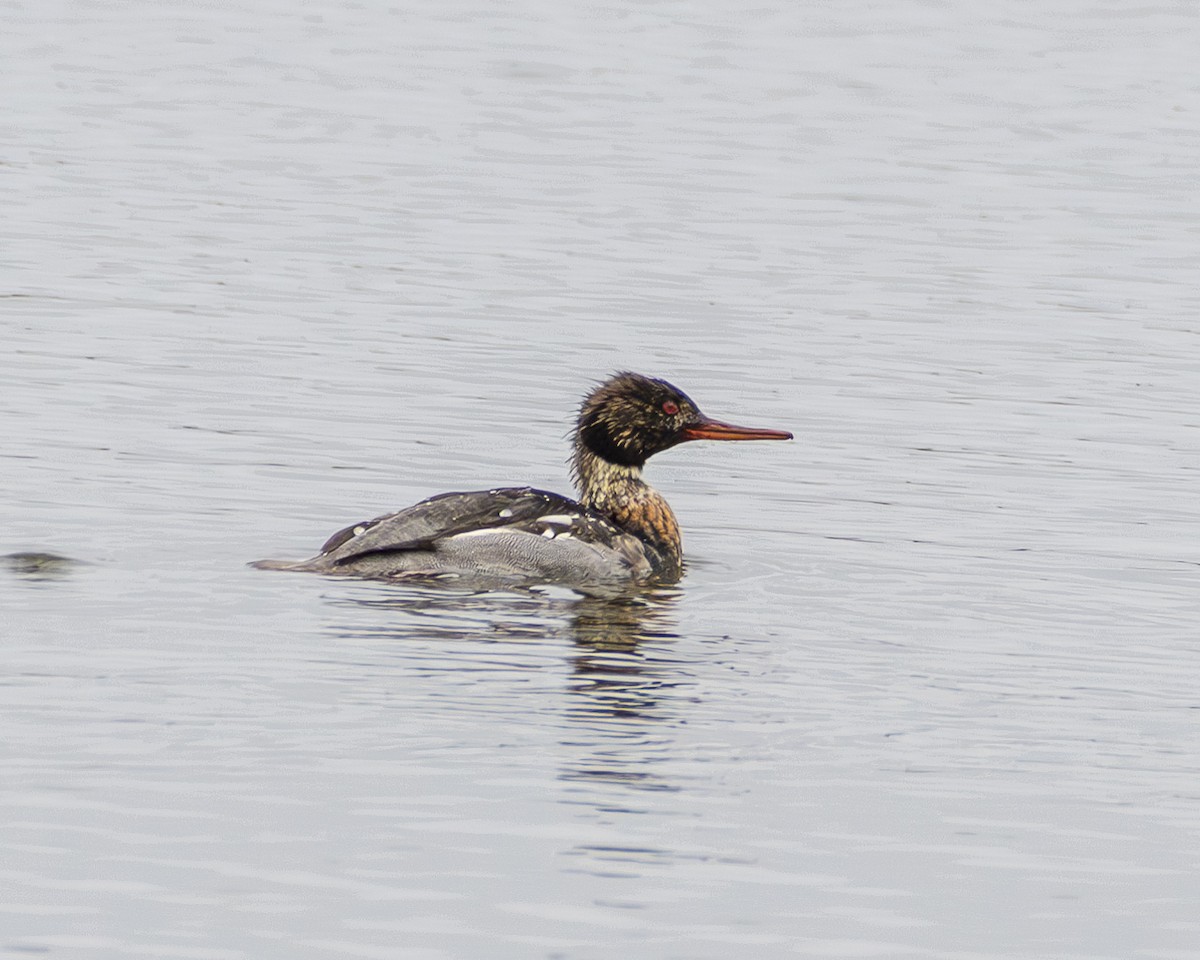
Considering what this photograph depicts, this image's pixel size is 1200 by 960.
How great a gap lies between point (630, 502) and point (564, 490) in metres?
2.34

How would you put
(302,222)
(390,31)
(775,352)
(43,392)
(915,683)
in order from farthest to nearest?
1. (390,31)
2. (302,222)
3. (775,352)
4. (43,392)
5. (915,683)

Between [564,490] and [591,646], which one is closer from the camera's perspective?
[591,646]

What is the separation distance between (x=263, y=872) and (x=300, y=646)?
3.33 metres

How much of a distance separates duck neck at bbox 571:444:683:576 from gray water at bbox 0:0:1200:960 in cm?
45

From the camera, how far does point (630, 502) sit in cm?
1605

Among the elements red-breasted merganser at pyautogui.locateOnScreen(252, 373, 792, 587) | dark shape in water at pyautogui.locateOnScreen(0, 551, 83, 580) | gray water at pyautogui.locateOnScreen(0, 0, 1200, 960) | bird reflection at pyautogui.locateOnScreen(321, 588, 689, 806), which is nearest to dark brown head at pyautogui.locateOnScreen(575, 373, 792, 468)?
red-breasted merganser at pyautogui.locateOnScreen(252, 373, 792, 587)

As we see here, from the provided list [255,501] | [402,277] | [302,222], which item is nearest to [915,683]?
[255,501]

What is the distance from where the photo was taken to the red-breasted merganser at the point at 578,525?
559 inches

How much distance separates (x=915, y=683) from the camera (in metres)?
12.0

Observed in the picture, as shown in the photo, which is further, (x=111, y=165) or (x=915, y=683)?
(x=111, y=165)

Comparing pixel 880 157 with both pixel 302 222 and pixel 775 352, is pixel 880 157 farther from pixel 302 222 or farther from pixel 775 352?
pixel 775 352

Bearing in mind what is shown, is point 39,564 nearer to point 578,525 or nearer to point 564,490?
point 578,525

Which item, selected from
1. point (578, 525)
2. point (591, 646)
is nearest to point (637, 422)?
point (578, 525)

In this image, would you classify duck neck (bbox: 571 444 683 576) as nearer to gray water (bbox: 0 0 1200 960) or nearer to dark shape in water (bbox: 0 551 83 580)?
gray water (bbox: 0 0 1200 960)
